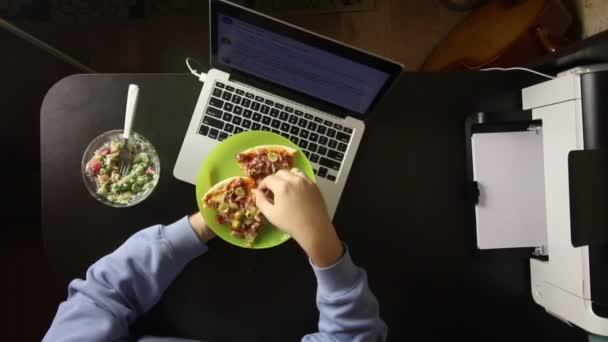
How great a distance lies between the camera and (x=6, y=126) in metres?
1.10

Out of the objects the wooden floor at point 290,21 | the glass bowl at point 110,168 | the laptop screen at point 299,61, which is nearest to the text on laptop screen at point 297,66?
the laptop screen at point 299,61

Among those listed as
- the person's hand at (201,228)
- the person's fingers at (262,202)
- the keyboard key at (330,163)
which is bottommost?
the person's hand at (201,228)

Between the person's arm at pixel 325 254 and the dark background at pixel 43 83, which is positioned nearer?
the person's arm at pixel 325 254

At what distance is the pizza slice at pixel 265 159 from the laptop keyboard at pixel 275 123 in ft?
0.19

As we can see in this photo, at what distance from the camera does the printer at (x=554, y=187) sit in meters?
0.59

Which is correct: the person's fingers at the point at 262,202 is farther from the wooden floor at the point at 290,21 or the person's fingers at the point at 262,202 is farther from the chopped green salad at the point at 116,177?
the wooden floor at the point at 290,21

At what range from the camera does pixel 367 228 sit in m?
0.79

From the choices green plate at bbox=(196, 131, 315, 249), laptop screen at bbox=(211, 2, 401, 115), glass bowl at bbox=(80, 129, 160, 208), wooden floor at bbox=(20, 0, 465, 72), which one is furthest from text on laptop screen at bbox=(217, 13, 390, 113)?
wooden floor at bbox=(20, 0, 465, 72)

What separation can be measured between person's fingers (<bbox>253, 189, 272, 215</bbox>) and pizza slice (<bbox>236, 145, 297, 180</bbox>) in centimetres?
4

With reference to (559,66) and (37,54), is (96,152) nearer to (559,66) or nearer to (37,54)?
(37,54)

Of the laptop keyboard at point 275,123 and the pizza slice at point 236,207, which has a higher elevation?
the laptop keyboard at point 275,123

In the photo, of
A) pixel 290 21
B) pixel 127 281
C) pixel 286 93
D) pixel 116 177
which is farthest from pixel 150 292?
pixel 290 21

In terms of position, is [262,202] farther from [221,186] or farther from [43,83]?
[43,83]

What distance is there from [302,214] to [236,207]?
0.12 meters
